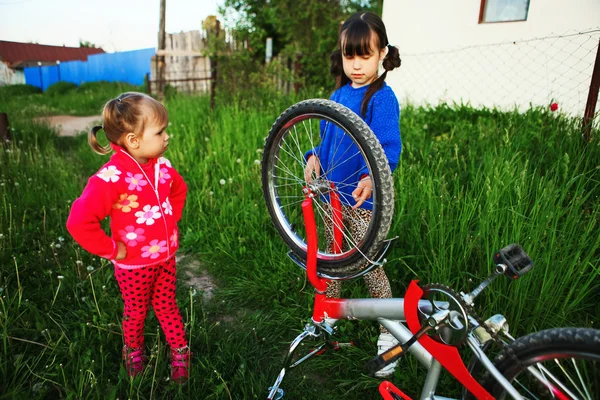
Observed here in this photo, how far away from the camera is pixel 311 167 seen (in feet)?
6.43

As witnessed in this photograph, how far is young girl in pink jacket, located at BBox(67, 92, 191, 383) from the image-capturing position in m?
1.59

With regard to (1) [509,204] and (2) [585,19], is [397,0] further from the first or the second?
(1) [509,204]

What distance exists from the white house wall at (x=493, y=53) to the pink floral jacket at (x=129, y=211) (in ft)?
14.5

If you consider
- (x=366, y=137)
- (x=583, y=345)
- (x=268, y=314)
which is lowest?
(x=268, y=314)

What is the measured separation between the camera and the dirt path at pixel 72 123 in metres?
7.42

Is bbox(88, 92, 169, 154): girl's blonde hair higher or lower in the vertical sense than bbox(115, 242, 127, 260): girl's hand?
higher

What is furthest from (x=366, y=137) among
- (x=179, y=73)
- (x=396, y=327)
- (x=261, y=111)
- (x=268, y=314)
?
(x=179, y=73)

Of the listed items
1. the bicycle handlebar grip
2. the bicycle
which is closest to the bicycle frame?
the bicycle

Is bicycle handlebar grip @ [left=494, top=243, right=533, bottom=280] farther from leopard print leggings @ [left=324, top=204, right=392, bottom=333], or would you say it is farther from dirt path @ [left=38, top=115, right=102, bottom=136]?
dirt path @ [left=38, top=115, right=102, bottom=136]

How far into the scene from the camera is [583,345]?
1071 mm

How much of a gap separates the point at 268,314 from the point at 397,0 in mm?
6102

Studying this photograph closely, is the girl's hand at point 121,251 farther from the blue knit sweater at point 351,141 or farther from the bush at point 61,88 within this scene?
the bush at point 61,88

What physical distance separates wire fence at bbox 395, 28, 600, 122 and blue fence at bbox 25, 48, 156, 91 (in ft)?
45.4

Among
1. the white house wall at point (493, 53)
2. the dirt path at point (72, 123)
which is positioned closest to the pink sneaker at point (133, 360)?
the white house wall at point (493, 53)
